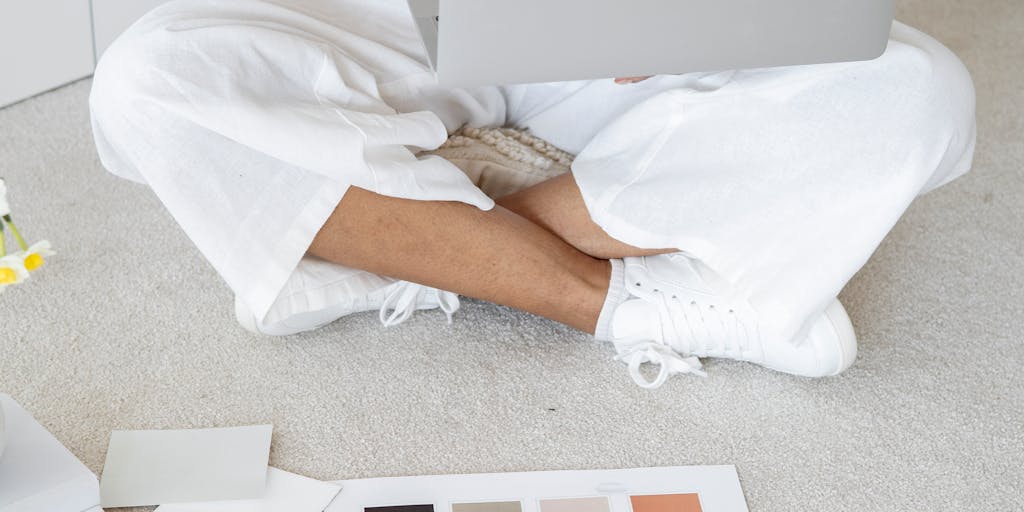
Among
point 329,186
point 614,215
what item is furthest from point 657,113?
point 329,186

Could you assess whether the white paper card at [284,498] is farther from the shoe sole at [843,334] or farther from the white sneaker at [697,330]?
the shoe sole at [843,334]

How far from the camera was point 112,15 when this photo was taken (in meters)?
1.72

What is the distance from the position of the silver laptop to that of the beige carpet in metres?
0.44

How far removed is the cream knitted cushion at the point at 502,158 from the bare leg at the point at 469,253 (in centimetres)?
10

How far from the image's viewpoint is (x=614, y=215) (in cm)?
121

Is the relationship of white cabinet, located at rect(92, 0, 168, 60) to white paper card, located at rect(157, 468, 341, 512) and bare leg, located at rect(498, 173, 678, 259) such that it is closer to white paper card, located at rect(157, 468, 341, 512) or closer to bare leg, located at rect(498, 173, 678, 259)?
bare leg, located at rect(498, 173, 678, 259)

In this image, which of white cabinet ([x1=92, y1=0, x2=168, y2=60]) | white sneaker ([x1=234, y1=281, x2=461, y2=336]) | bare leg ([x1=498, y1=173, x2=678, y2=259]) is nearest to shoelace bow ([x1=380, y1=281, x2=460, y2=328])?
white sneaker ([x1=234, y1=281, x2=461, y2=336])

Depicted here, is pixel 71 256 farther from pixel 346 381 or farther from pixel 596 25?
pixel 596 25

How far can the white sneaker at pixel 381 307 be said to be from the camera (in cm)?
123

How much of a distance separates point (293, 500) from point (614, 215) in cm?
45

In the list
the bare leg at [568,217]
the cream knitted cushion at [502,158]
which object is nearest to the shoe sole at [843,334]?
the bare leg at [568,217]

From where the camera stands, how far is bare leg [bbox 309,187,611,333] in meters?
1.15

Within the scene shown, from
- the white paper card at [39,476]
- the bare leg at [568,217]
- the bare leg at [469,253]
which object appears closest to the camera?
the white paper card at [39,476]

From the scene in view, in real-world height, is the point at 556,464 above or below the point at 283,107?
below
